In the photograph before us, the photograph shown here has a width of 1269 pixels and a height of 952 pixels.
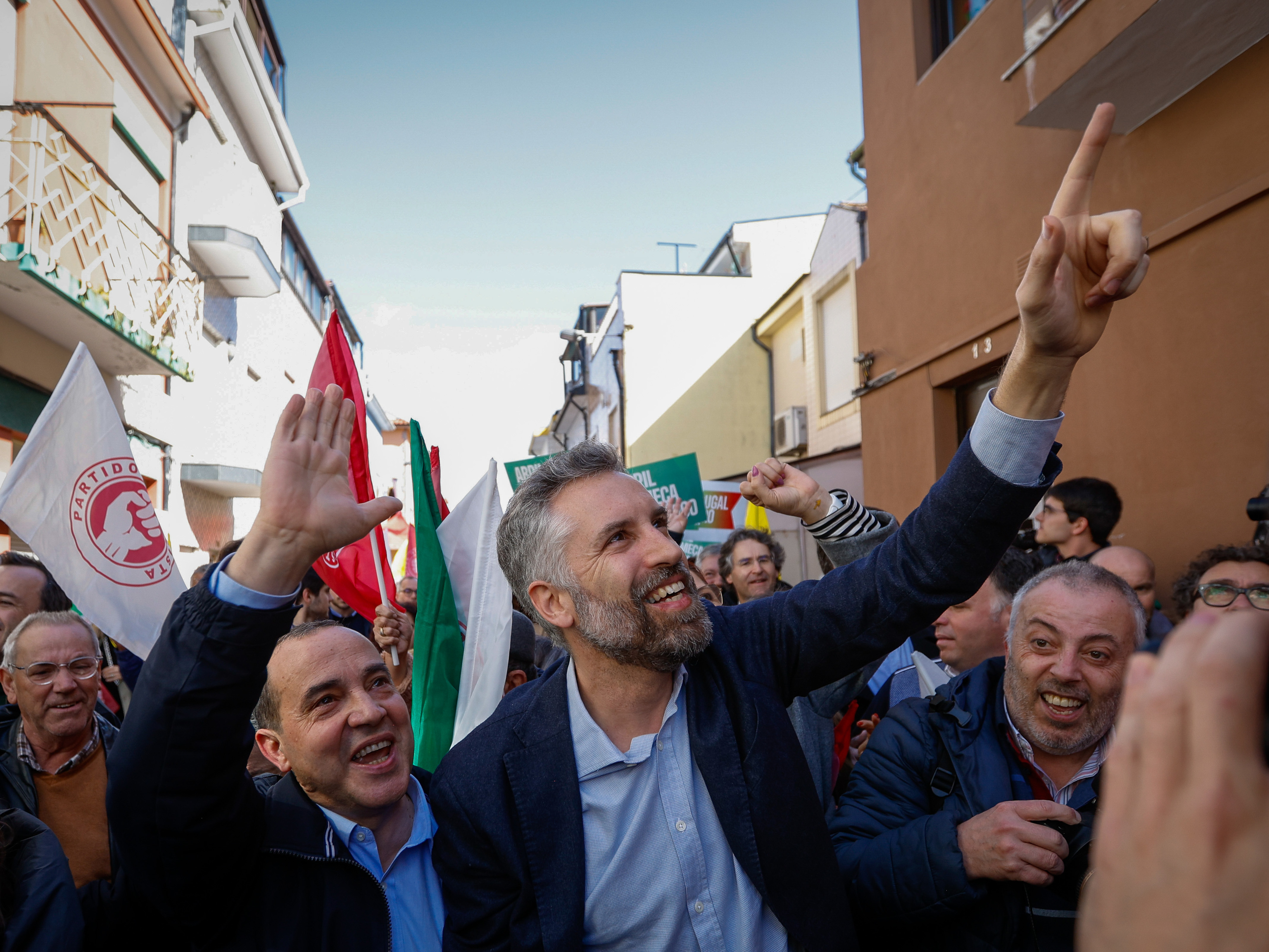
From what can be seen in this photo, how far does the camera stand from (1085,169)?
1416 mm

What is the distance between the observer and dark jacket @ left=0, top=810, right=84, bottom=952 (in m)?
1.75

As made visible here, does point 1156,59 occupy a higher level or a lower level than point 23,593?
higher

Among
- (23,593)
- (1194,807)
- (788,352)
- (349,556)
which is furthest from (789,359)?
(1194,807)

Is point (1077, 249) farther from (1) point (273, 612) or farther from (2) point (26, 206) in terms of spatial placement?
(2) point (26, 206)

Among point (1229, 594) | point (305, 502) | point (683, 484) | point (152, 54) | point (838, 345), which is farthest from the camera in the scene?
point (838, 345)

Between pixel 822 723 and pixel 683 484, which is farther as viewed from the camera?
pixel 683 484

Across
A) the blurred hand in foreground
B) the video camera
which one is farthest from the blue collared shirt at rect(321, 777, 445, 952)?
the blurred hand in foreground

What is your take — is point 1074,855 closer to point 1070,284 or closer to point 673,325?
point 1070,284

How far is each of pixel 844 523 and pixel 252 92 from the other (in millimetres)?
15292

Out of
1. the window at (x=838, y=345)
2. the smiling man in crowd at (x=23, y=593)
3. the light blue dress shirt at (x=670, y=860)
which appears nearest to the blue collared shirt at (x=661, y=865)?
the light blue dress shirt at (x=670, y=860)

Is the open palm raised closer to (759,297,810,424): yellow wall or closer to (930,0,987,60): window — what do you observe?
(930,0,987,60): window

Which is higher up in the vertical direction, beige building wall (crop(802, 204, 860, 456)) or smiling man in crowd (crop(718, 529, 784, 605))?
beige building wall (crop(802, 204, 860, 456))

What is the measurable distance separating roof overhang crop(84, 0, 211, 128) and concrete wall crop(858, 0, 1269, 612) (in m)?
8.15

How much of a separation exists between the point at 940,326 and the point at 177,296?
29.1 feet
